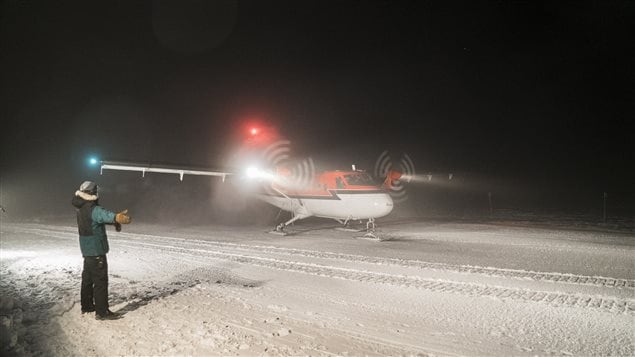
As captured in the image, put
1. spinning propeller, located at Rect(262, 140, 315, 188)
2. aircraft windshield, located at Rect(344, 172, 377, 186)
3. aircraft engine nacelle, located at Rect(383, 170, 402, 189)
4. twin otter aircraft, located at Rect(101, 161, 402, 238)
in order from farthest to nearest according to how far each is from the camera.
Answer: spinning propeller, located at Rect(262, 140, 315, 188) < aircraft engine nacelle, located at Rect(383, 170, 402, 189) < aircraft windshield, located at Rect(344, 172, 377, 186) < twin otter aircraft, located at Rect(101, 161, 402, 238)

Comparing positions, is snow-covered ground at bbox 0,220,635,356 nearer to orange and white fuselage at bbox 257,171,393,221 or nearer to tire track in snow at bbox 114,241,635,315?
tire track in snow at bbox 114,241,635,315

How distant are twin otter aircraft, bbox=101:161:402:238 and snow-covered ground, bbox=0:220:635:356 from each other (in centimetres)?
194

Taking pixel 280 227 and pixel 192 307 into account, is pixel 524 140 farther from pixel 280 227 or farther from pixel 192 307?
pixel 192 307

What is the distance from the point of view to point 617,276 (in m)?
8.32

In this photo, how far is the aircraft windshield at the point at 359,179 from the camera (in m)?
14.7

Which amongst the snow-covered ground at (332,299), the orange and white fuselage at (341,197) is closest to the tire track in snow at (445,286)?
the snow-covered ground at (332,299)

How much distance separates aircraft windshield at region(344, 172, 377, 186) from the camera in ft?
48.3

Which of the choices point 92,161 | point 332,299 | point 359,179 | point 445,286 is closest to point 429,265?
point 445,286

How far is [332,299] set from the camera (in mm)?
6965

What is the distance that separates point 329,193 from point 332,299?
8416 mm

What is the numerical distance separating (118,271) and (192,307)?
12.1 feet

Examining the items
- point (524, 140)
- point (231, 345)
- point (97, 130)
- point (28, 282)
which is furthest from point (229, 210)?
point (524, 140)

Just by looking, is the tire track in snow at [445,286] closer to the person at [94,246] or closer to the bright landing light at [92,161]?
the person at [94,246]

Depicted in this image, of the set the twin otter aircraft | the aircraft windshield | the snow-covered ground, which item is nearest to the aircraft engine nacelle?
the twin otter aircraft
